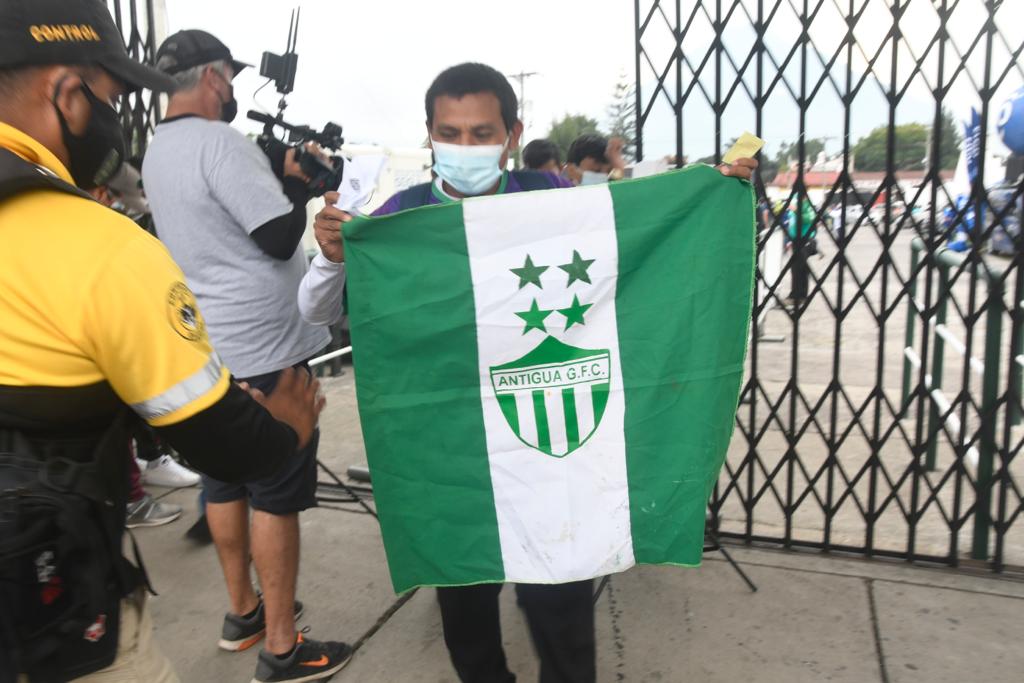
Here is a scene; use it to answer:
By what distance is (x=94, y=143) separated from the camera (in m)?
1.29

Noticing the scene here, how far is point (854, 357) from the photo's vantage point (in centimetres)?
809

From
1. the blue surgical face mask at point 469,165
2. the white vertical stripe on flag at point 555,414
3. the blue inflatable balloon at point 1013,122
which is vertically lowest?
the white vertical stripe on flag at point 555,414

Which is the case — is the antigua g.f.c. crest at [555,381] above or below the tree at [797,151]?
below

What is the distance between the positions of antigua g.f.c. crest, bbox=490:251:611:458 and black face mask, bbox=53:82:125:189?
0.98m

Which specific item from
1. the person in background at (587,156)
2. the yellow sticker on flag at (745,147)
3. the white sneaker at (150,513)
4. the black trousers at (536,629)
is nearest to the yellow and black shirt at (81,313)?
the black trousers at (536,629)

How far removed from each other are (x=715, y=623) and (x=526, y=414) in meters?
1.40

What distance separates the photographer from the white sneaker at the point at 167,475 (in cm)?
448


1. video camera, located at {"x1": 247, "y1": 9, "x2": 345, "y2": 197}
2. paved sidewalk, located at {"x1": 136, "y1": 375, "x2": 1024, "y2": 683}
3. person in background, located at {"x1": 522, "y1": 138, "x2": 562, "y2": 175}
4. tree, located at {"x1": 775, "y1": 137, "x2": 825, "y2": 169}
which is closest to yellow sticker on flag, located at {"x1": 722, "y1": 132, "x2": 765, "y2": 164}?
tree, located at {"x1": 775, "y1": 137, "x2": 825, "y2": 169}

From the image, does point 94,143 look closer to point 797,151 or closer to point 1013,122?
point 797,151

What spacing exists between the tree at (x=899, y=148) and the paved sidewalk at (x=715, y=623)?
163 centimetres

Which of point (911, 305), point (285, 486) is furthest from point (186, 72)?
point (911, 305)

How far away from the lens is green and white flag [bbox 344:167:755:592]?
202 centimetres

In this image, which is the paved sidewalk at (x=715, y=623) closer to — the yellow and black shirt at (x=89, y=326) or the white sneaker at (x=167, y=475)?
the white sneaker at (x=167, y=475)

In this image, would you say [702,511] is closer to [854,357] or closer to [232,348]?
[232,348]
